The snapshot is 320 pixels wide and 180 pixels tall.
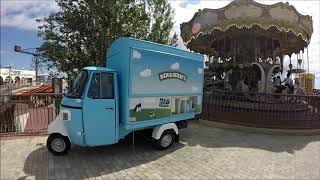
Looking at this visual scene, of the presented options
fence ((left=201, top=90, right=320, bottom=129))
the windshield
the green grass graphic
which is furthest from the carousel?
the windshield

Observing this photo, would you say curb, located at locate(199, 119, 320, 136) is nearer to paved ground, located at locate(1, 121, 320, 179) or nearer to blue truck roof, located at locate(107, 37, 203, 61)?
paved ground, located at locate(1, 121, 320, 179)

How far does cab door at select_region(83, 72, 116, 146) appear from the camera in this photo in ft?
21.0

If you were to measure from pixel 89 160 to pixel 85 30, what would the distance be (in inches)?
254

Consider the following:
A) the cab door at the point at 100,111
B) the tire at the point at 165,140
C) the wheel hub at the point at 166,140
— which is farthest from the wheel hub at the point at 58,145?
the wheel hub at the point at 166,140

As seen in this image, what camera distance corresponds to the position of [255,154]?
7.45 metres

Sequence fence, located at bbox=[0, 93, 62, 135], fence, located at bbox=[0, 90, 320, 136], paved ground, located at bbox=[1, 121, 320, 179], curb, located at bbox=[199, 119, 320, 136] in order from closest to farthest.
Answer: paved ground, located at bbox=[1, 121, 320, 179] → fence, located at bbox=[0, 93, 62, 135] → fence, located at bbox=[0, 90, 320, 136] → curb, located at bbox=[199, 119, 320, 136]

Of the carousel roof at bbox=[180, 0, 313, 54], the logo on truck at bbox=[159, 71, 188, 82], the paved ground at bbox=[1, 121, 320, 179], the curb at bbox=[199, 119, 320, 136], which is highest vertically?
the carousel roof at bbox=[180, 0, 313, 54]

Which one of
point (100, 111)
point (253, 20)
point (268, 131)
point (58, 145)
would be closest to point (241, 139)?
point (268, 131)

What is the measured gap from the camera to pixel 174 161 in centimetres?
676

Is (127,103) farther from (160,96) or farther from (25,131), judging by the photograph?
(25,131)

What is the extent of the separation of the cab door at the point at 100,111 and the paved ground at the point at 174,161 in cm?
59

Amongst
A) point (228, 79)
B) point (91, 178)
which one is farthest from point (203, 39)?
point (91, 178)

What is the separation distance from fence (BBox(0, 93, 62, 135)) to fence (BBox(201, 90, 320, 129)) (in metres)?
5.86

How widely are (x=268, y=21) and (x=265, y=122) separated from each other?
472 cm
